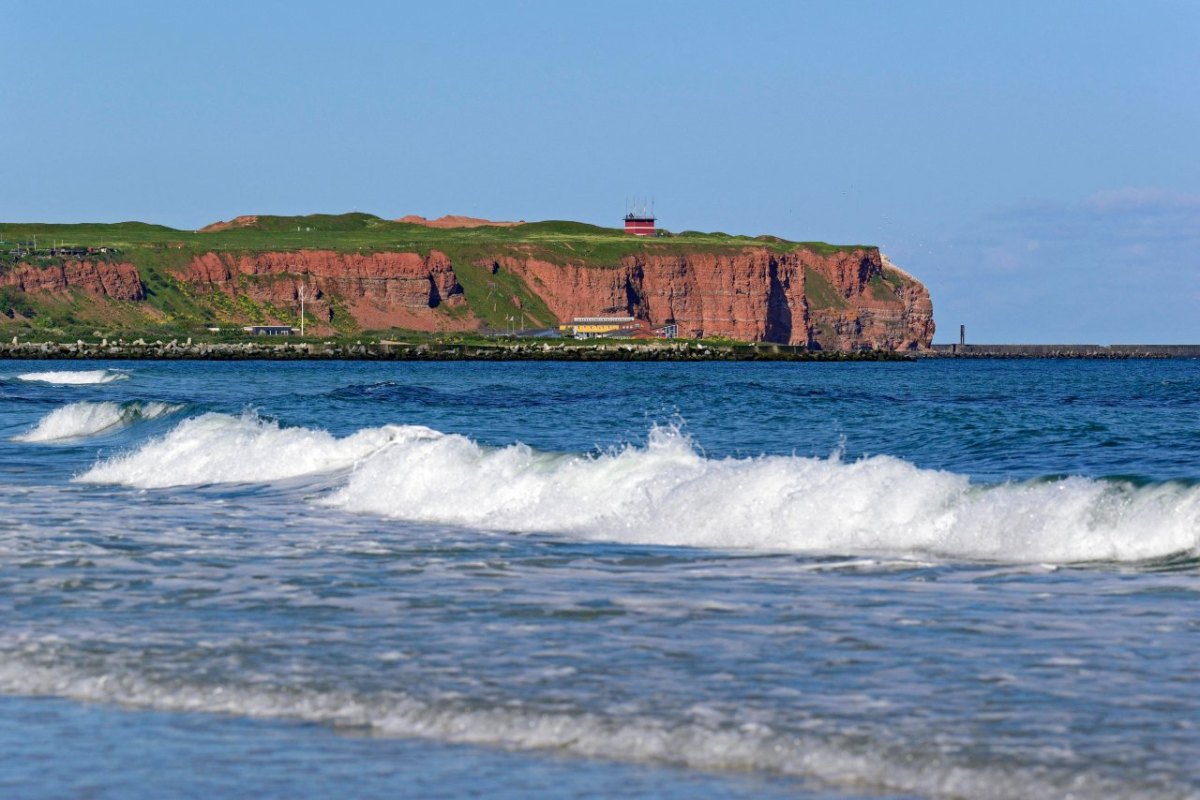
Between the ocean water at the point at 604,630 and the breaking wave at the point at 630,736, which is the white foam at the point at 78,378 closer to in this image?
the ocean water at the point at 604,630

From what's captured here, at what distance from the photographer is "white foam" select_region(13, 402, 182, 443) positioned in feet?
127

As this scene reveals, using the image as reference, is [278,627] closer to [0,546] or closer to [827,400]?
[0,546]

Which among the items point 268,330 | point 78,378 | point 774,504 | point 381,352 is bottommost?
point 78,378

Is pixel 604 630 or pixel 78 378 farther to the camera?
pixel 78 378

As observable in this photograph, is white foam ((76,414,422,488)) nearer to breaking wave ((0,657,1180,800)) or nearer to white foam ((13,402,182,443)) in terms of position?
white foam ((13,402,182,443))

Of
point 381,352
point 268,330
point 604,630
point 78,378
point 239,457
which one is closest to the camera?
point 604,630

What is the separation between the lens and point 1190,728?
8758 millimetres

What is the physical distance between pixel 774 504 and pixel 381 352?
133 metres

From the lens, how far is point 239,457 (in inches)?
1132

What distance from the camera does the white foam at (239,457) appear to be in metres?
27.2

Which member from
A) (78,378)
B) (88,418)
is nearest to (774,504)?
(88,418)

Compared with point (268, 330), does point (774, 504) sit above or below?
below

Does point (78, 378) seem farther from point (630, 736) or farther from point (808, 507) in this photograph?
point (630, 736)

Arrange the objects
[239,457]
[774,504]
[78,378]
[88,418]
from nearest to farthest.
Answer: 1. [774,504]
2. [239,457]
3. [88,418]
4. [78,378]
